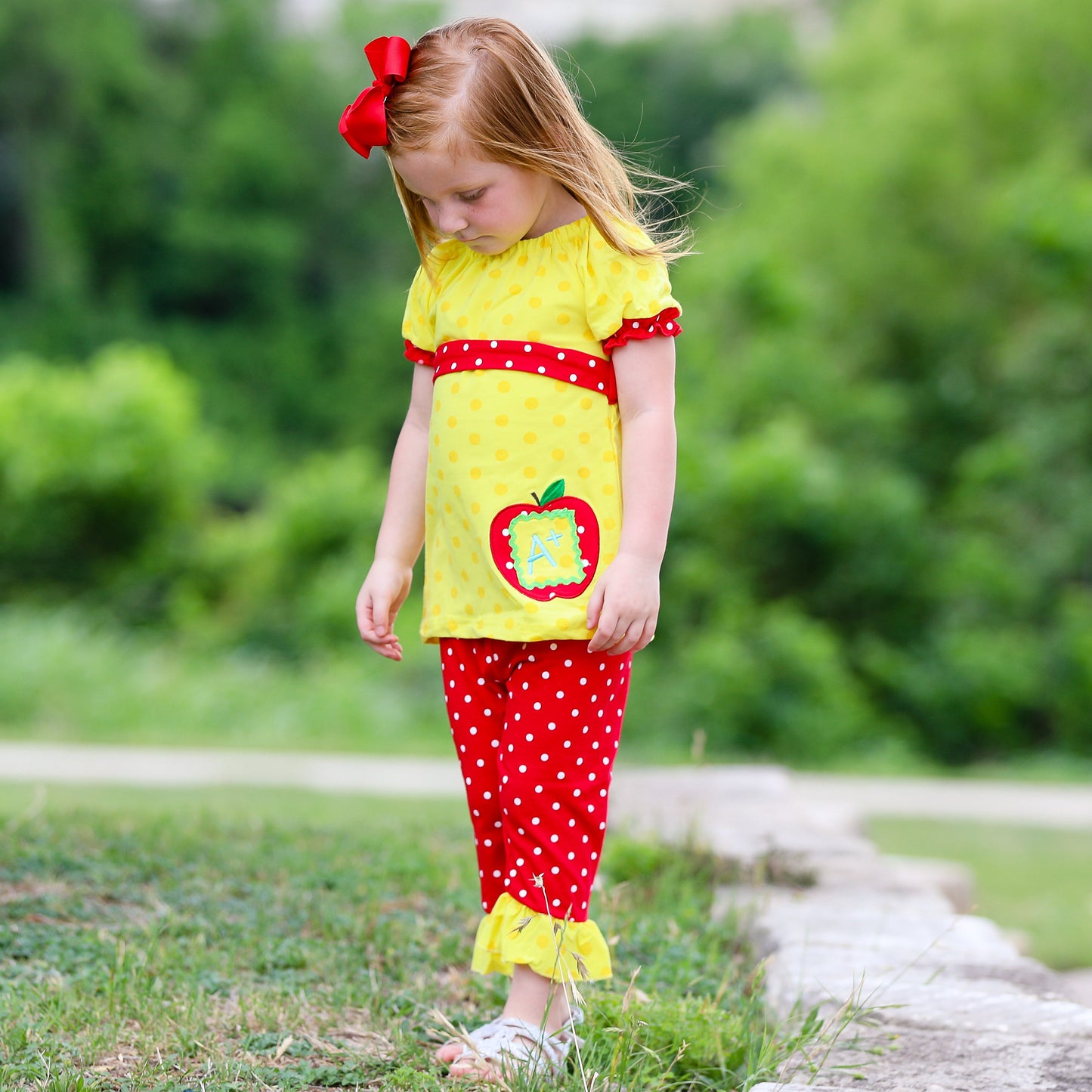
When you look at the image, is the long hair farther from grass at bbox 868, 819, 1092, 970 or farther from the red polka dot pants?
grass at bbox 868, 819, 1092, 970

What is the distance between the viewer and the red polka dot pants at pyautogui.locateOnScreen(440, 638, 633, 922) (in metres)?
1.93

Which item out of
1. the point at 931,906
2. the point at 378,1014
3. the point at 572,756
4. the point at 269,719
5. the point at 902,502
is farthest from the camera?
the point at 902,502

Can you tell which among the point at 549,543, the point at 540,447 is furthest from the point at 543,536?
the point at 540,447

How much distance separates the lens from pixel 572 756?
1943 millimetres

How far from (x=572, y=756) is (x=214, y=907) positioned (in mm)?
1054

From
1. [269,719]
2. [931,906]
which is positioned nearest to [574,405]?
[931,906]

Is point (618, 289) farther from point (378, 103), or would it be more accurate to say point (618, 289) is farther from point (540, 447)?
point (378, 103)

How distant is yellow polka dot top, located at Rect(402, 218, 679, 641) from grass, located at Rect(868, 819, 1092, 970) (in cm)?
316

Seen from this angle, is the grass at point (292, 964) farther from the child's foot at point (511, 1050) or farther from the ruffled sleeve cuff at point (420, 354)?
the ruffled sleeve cuff at point (420, 354)

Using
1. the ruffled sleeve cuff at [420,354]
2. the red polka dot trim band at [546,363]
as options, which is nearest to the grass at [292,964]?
the red polka dot trim band at [546,363]

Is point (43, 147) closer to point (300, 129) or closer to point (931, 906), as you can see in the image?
point (300, 129)

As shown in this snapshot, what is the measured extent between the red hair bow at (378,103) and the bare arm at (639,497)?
0.49 meters

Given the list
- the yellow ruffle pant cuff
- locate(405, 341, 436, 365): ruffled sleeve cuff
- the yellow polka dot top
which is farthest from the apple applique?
the yellow ruffle pant cuff

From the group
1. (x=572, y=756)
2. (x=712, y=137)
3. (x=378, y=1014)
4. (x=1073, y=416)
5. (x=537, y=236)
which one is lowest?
(x=378, y=1014)
